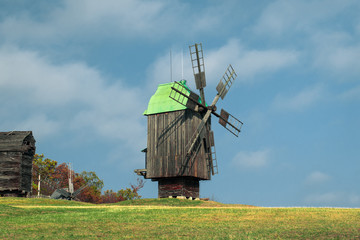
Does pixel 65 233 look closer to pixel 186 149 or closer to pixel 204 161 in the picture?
pixel 186 149

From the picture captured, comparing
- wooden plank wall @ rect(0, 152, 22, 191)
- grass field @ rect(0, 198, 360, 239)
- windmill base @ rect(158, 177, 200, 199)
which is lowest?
grass field @ rect(0, 198, 360, 239)

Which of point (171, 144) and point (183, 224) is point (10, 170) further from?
point (183, 224)

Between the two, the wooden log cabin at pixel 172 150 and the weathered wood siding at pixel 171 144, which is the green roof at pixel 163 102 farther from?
the weathered wood siding at pixel 171 144

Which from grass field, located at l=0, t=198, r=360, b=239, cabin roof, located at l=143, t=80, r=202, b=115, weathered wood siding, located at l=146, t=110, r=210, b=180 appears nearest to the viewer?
grass field, located at l=0, t=198, r=360, b=239

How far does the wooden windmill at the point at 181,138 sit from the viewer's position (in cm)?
3744

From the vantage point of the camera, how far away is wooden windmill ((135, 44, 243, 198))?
1474 inches

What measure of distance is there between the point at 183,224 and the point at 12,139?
30398mm

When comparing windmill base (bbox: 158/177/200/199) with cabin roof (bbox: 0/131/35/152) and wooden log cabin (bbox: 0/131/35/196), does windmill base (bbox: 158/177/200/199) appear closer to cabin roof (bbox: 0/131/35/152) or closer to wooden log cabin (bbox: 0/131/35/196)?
wooden log cabin (bbox: 0/131/35/196)

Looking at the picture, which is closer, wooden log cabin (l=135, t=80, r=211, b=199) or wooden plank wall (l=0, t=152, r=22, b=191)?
wooden log cabin (l=135, t=80, r=211, b=199)

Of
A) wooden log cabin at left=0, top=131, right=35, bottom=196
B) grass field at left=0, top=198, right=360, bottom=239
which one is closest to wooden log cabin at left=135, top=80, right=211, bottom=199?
wooden log cabin at left=0, top=131, right=35, bottom=196

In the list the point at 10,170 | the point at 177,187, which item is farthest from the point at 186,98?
the point at 10,170

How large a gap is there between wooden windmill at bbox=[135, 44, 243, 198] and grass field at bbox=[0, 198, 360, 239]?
1341 cm

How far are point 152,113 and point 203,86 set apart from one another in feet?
16.9

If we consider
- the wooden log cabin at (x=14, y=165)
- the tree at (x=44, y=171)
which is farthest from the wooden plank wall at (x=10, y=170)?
the tree at (x=44, y=171)
